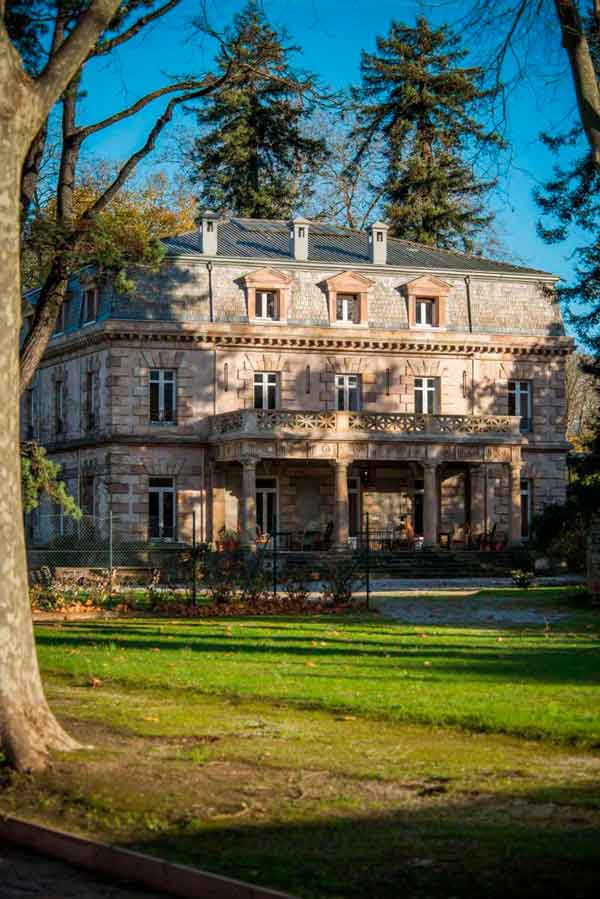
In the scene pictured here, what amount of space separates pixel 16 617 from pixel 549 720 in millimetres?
4555

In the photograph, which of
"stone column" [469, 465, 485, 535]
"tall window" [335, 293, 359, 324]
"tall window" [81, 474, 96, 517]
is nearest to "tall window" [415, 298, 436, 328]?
"tall window" [335, 293, 359, 324]

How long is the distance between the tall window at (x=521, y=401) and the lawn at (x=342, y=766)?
35269 mm

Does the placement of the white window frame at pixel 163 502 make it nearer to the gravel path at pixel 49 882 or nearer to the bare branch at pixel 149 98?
the bare branch at pixel 149 98

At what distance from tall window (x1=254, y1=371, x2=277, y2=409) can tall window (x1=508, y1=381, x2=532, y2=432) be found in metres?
9.39

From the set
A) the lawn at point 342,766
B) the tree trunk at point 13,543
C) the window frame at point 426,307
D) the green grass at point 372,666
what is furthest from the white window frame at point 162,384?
the tree trunk at point 13,543

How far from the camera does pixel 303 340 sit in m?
49.7

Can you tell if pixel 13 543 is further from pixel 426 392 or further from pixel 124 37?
pixel 426 392

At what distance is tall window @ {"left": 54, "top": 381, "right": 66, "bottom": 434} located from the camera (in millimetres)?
52062

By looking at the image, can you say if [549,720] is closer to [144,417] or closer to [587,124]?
[587,124]

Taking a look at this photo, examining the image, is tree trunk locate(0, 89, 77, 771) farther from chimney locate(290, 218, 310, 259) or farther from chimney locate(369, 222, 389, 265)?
chimney locate(369, 222, 389, 265)

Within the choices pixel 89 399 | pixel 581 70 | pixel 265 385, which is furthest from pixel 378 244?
pixel 581 70

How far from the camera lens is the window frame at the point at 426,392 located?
51500mm

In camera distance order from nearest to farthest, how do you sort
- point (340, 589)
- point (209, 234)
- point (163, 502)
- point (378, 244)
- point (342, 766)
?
point (342, 766) → point (340, 589) → point (163, 502) → point (209, 234) → point (378, 244)

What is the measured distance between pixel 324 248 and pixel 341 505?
445 inches
